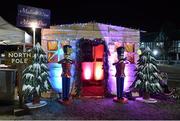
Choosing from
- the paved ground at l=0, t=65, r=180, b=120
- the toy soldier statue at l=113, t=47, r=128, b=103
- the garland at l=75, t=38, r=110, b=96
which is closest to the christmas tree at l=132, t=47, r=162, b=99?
the paved ground at l=0, t=65, r=180, b=120

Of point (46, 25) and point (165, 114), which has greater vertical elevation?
point (46, 25)

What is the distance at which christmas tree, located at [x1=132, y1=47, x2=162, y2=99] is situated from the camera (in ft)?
42.0

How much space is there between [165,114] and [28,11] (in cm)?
756

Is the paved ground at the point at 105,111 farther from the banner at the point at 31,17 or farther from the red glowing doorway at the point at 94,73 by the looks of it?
the banner at the point at 31,17

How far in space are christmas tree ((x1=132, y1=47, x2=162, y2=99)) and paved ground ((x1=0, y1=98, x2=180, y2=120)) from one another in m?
0.66

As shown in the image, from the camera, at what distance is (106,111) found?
35.0 feet

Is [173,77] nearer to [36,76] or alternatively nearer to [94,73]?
[94,73]

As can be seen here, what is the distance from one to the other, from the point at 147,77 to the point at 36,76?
4568 millimetres

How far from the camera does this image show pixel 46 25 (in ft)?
47.0

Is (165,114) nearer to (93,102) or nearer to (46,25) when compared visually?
(93,102)

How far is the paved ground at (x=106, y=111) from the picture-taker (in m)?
9.78

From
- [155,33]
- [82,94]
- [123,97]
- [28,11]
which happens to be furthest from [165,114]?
[155,33]

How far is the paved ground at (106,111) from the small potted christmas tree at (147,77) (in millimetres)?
574

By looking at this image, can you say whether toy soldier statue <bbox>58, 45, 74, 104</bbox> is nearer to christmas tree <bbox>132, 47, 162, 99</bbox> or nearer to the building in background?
the building in background
